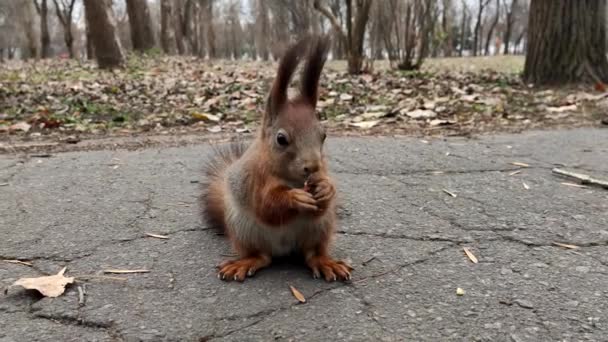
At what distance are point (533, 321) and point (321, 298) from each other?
0.60 meters

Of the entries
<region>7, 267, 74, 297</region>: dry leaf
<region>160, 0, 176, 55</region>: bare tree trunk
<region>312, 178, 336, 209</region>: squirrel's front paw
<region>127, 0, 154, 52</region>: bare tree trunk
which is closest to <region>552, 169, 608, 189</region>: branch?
<region>312, 178, 336, 209</region>: squirrel's front paw

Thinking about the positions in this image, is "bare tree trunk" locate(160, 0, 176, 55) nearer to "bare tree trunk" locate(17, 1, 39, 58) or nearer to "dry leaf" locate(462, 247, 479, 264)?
"bare tree trunk" locate(17, 1, 39, 58)

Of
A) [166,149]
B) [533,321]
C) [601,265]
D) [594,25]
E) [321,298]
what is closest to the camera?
[533,321]

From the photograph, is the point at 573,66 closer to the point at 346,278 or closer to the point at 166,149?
the point at 166,149

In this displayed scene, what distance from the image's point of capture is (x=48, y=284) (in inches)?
66.3

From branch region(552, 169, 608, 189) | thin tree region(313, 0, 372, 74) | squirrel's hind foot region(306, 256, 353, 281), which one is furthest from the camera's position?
thin tree region(313, 0, 372, 74)

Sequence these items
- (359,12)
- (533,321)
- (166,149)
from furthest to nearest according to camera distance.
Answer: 1. (359,12)
2. (166,149)
3. (533,321)

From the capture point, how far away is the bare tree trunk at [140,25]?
1380cm

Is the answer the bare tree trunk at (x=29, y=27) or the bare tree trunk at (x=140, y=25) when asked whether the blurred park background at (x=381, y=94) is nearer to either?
the bare tree trunk at (x=140, y=25)

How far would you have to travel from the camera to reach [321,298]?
1.65 meters

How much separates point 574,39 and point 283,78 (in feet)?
15.1

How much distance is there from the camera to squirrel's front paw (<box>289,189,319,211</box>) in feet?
5.25

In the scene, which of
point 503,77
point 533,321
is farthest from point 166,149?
point 503,77

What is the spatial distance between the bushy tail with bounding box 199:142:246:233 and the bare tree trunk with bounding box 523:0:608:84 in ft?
13.8
